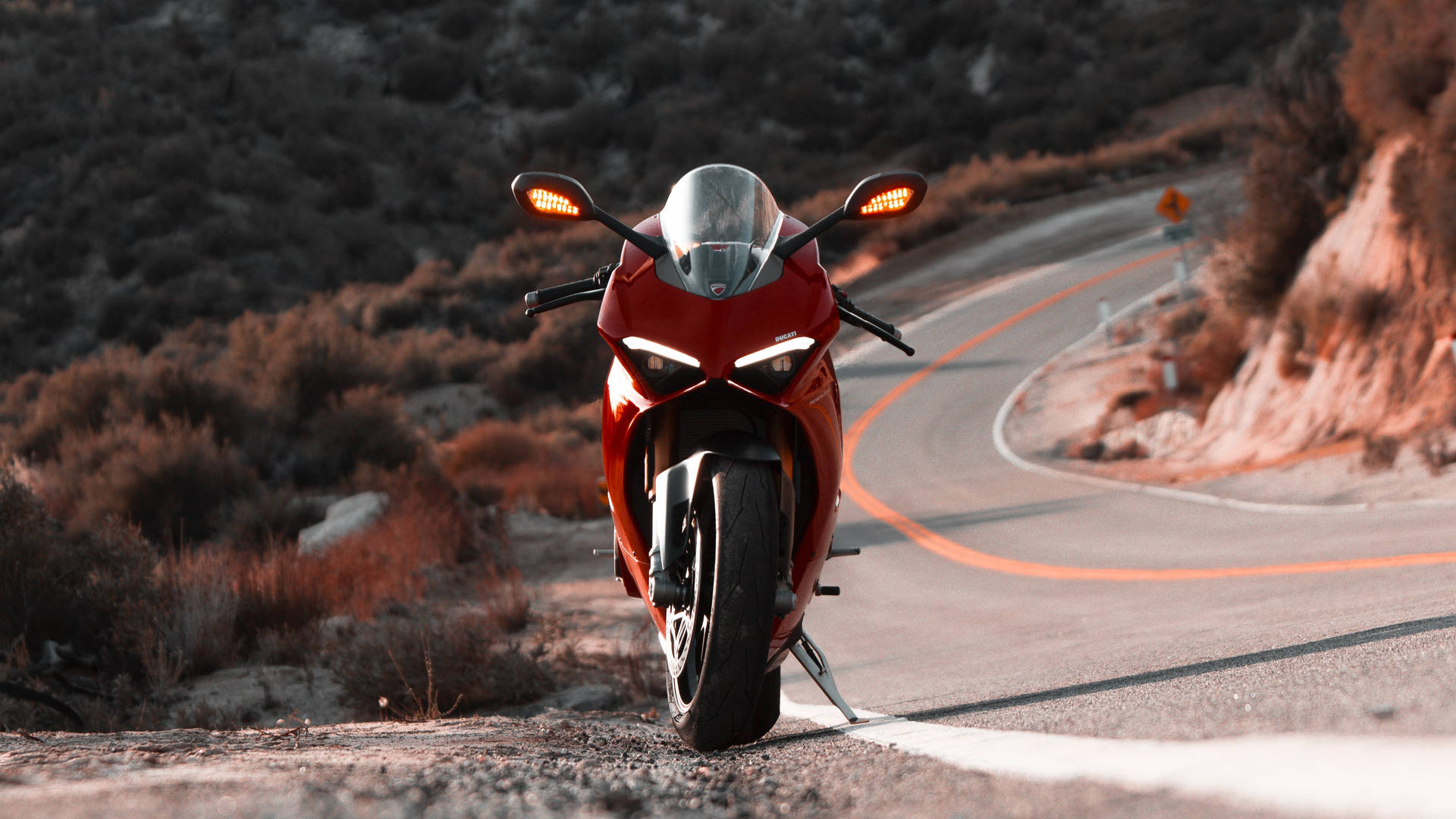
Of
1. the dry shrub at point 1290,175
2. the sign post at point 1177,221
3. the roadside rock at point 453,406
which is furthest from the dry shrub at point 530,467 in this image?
the sign post at point 1177,221

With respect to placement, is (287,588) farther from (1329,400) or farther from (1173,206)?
(1173,206)

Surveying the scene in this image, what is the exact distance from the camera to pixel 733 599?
347 centimetres

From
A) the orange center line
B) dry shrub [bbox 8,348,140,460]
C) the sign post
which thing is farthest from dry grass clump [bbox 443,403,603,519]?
the sign post

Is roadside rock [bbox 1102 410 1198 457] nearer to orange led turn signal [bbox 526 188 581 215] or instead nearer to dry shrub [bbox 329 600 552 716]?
dry shrub [bbox 329 600 552 716]

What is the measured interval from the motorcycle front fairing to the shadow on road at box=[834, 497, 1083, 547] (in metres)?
9.76

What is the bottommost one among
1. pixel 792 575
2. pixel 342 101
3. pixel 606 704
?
pixel 606 704

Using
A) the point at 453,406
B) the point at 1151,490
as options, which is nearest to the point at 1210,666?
the point at 1151,490

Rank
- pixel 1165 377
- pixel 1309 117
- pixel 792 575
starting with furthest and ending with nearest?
pixel 1165 377
pixel 1309 117
pixel 792 575

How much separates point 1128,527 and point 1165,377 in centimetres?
915

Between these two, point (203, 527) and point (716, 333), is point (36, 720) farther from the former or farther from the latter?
point (203, 527)

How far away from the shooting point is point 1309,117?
703 inches

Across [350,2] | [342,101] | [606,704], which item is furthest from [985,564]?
[350,2]

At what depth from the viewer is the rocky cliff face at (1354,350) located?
43.0 feet

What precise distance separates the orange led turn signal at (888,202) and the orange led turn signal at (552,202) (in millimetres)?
1156
